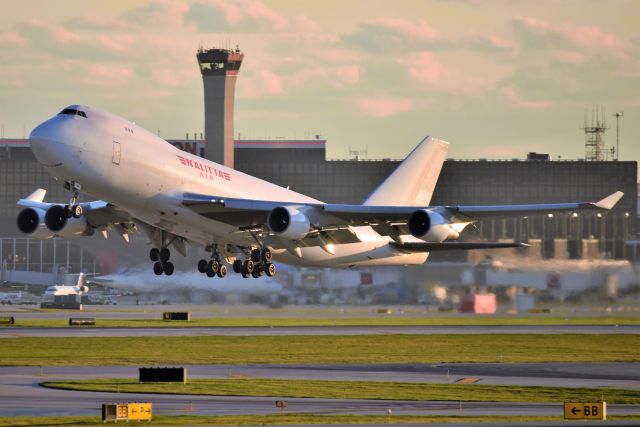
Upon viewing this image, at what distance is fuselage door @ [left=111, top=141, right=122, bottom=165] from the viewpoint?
57.5m

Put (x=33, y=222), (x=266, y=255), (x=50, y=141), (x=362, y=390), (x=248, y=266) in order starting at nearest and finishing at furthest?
(x=50, y=141) → (x=362, y=390) → (x=266, y=255) → (x=248, y=266) → (x=33, y=222)

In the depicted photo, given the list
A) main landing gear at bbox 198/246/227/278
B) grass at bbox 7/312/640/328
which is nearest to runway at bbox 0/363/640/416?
main landing gear at bbox 198/246/227/278

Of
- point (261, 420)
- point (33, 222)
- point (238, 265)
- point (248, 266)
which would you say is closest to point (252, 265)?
point (248, 266)

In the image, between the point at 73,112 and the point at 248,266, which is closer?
the point at 73,112

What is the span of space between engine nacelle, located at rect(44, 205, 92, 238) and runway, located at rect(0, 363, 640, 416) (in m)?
7.46

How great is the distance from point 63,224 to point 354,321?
45271mm

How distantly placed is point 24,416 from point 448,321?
208ft

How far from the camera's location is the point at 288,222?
204ft

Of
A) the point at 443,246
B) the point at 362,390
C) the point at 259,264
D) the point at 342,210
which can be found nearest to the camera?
the point at 362,390

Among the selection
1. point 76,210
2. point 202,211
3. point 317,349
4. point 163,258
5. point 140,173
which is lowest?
point 317,349

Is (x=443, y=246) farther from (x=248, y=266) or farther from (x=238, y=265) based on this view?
(x=248, y=266)

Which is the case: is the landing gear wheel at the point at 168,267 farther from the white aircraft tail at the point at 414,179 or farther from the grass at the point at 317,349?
the white aircraft tail at the point at 414,179

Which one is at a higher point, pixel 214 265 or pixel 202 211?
pixel 202 211

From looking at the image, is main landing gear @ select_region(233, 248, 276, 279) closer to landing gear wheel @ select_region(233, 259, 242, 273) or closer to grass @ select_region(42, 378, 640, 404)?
landing gear wheel @ select_region(233, 259, 242, 273)
